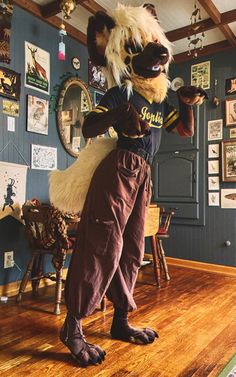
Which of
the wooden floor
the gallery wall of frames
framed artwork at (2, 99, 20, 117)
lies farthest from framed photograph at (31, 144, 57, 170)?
the wooden floor

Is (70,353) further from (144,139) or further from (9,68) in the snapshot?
(9,68)

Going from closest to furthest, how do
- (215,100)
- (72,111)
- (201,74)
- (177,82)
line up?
(72,111) < (215,100) < (201,74) < (177,82)

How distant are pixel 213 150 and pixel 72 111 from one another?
1.58 metres

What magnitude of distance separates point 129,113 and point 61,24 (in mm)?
1954

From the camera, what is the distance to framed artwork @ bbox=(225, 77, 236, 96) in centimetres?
321

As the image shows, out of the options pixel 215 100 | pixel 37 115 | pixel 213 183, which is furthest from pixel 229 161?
pixel 37 115

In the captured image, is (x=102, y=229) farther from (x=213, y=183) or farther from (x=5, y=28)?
(x=213, y=183)

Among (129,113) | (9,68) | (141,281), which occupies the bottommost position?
(141,281)

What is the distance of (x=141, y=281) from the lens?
111 inches

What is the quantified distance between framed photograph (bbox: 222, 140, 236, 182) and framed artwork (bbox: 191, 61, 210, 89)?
72cm

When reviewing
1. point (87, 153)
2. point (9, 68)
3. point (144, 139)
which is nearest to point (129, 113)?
point (144, 139)

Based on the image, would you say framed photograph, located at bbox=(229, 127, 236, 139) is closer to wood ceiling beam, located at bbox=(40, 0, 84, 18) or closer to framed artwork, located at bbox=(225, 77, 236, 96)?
framed artwork, located at bbox=(225, 77, 236, 96)

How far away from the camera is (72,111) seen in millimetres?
2895

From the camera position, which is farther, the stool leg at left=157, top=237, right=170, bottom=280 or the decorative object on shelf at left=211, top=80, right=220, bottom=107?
the decorative object on shelf at left=211, top=80, right=220, bottom=107
